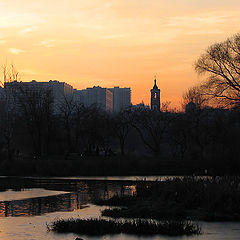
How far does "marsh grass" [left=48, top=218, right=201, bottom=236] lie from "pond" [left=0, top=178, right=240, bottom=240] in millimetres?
451

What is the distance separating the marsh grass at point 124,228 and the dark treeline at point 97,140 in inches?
1258

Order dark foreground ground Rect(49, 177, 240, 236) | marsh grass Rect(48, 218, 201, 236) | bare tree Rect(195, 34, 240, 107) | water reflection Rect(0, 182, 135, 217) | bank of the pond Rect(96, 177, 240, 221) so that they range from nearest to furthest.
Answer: marsh grass Rect(48, 218, 201, 236) < dark foreground ground Rect(49, 177, 240, 236) < bank of the pond Rect(96, 177, 240, 221) < water reflection Rect(0, 182, 135, 217) < bare tree Rect(195, 34, 240, 107)

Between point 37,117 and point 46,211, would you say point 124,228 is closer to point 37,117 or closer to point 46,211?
point 46,211

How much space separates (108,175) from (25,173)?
861cm

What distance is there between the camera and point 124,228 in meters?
18.1

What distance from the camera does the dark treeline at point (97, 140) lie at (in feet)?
180

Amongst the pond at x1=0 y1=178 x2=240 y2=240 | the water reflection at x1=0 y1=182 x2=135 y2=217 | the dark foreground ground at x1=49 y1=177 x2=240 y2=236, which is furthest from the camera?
the water reflection at x1=0 y1=182 x2=135 y2=217

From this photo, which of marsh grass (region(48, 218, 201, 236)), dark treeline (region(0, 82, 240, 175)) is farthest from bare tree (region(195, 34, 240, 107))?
marsh grass (region(48, 218, 201, 236))

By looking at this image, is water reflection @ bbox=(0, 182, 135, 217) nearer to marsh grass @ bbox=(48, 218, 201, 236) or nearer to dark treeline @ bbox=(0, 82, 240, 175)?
marsh grass @ bbox=(48, 218, 201, 236)

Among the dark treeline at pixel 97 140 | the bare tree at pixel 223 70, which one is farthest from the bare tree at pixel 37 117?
the bare tree at pixel 223 70

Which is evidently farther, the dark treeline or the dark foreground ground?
the dark treeline

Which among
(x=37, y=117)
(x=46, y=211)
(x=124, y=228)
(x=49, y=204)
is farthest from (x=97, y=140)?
(x=124, y=228)

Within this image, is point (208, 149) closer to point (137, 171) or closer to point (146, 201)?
point (137, 171)

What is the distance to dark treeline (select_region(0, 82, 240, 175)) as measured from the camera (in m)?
54.8
